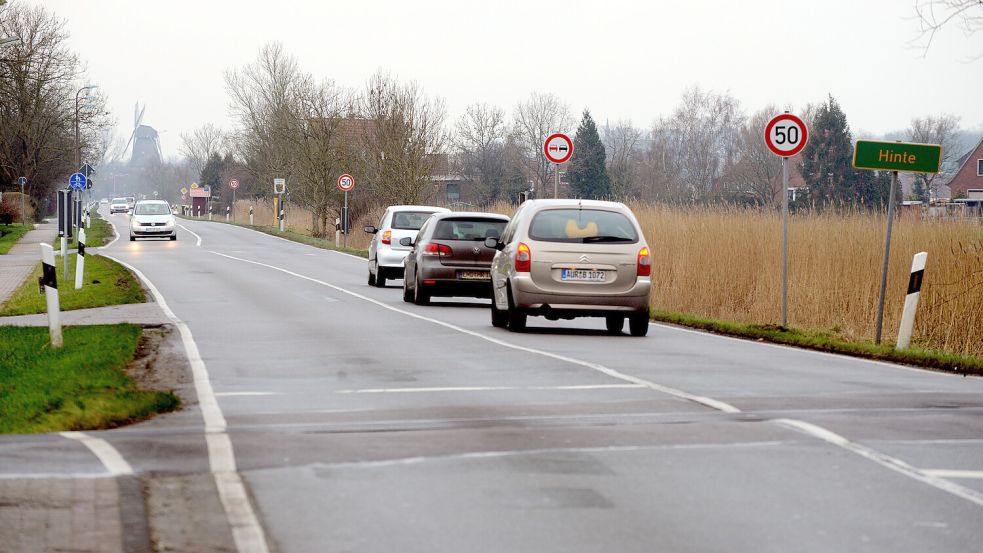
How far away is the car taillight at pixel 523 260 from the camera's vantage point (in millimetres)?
17352

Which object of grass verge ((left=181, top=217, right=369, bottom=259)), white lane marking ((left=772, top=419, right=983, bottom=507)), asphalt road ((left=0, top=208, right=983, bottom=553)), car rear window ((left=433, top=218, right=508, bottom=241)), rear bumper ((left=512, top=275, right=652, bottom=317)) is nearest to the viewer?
asphalt road ((left=0, top=208, right=983, bottom=553))

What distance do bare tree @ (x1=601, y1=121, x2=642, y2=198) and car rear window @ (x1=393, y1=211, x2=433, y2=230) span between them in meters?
78.8

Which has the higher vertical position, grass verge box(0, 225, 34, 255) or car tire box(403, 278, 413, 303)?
car tire box(403, 278, 413, 303)

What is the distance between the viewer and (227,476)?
703cm

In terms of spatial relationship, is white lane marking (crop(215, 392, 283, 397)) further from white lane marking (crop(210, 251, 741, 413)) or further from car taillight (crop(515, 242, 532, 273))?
car taillight (crop(515, 242, 532, 273))

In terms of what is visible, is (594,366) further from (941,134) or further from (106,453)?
(941,134)

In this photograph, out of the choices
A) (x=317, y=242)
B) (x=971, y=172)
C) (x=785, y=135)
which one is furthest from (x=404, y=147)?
(x=971, y=172)

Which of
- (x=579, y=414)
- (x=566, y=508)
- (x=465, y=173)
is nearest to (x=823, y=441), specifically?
(x=579, y=414)

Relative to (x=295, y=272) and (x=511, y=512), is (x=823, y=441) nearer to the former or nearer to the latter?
(x=511, y=512)

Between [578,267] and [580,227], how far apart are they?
1.86 feet

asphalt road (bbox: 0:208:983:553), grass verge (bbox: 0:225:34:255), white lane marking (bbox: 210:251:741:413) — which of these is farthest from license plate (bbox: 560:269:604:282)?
grass verge (bbox: 0:225:34:255)

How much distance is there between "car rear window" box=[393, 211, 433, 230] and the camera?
29.9 meters

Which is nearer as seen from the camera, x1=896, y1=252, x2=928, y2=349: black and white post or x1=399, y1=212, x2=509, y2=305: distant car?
x1=896, y1=252, x2=928, y2=349: black and white post

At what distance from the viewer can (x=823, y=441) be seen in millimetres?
8320
